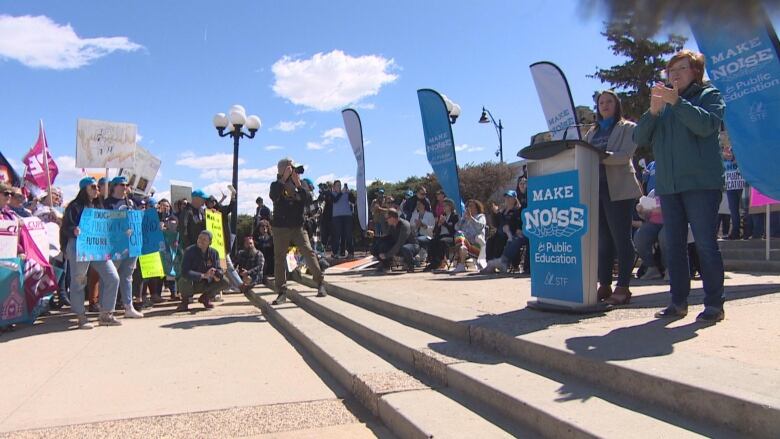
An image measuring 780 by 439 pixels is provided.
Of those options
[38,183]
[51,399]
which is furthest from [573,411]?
[38,183]

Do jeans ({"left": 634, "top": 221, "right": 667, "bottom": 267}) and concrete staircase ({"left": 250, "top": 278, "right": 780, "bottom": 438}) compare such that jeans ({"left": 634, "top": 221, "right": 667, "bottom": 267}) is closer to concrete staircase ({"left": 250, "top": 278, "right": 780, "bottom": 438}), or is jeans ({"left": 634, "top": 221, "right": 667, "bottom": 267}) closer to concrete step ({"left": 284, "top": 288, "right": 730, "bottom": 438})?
concrete staircase ({"left": 250, "top": 278, "right": 780, "bottom": 438})

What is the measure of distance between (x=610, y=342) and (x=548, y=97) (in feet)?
24.4

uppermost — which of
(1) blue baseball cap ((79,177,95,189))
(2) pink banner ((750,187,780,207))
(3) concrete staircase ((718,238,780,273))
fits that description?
(1) blue baseball cap ((79,177,95,189))

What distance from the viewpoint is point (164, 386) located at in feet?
13.5

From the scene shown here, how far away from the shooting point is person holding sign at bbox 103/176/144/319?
23.6 ft

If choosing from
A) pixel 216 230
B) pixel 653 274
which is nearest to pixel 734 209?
pixel 653 274

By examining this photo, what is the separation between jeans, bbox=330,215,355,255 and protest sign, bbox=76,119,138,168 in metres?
5.02

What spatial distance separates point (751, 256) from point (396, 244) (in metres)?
5.42

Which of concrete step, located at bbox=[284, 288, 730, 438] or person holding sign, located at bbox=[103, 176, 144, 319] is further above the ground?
person holding sign, located at bbox=[103, 176, 144, 319]

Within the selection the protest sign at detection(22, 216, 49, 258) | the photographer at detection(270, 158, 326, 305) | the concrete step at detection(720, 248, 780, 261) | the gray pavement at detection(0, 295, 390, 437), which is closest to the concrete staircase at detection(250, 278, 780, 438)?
the gray pavement at detection(0, 295, 390, 437)

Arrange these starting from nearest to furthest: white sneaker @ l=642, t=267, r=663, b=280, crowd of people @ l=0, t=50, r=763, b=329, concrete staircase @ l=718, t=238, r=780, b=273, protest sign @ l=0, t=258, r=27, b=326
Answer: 1. crowd of people @ l=0, t=50, r=763, b=329
2. protest sign @ l=0, t=258, r=27, b=326
3. white sneaker @ l=642, t=267, r=663, b=280
4. concrete staircase @ l=718, t=238, r=780, b=273

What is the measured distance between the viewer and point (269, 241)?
37.5ft

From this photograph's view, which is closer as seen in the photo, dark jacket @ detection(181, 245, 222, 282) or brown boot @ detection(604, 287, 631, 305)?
brown boot @ detection(604, 287, 631, 305)

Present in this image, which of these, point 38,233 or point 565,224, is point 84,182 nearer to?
point 38,233
